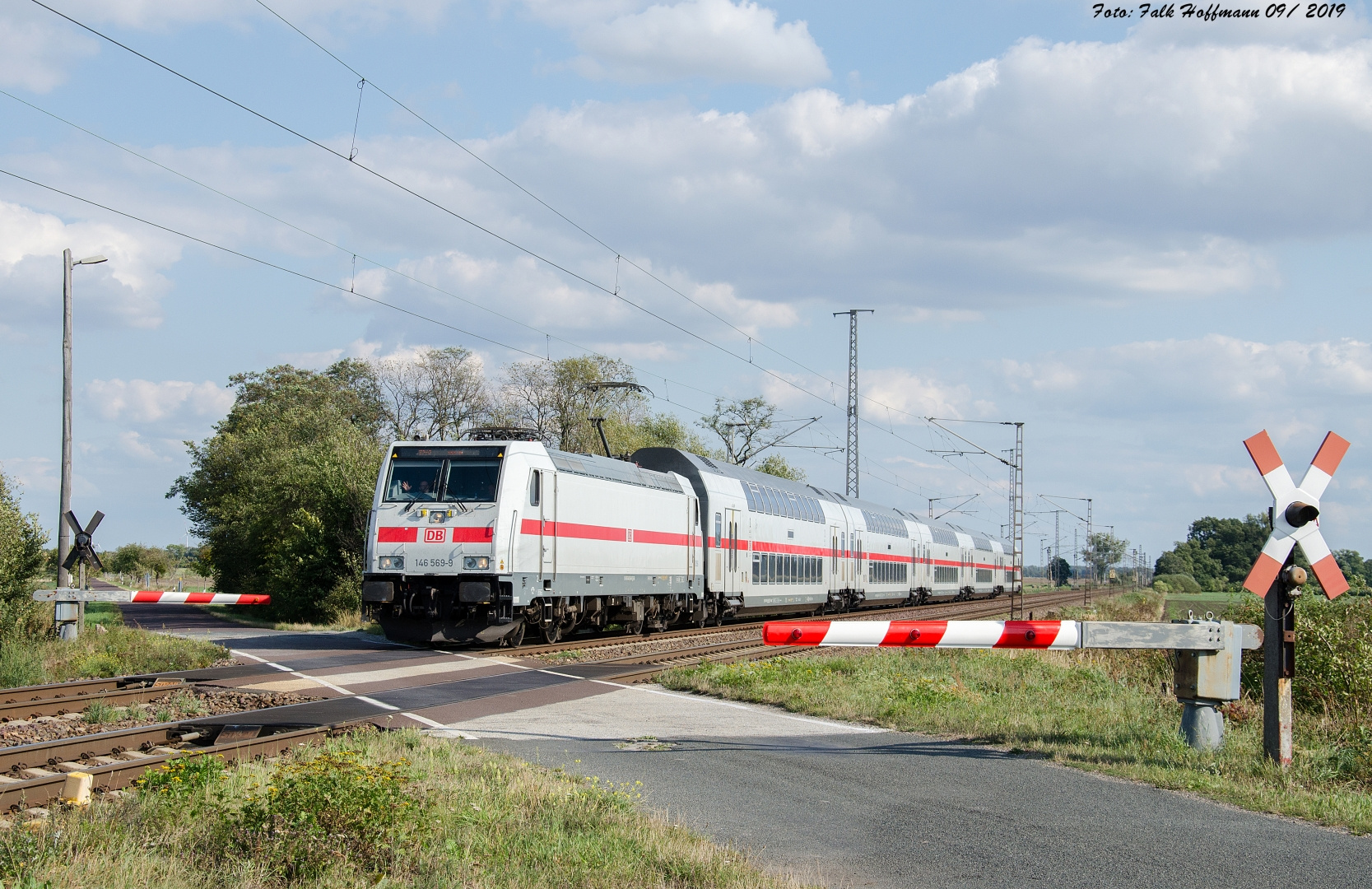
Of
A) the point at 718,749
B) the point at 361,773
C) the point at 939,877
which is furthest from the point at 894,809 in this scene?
the point at 361,773

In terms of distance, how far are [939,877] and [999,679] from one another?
9200 millimetres

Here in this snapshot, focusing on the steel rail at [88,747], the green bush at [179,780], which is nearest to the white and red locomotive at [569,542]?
the steel rail at [88,747]

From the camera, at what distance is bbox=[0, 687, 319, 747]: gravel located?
1177 cm

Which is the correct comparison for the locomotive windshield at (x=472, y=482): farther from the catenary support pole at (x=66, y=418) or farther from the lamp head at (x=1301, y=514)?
the lamp head at (x=1301, y=514)

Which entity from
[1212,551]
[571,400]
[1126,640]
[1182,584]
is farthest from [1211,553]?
[1126,640]

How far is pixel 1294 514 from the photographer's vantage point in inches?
342

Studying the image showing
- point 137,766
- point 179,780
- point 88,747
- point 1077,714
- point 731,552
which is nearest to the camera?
point 179,780

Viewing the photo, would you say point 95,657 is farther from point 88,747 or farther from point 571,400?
point 571,400

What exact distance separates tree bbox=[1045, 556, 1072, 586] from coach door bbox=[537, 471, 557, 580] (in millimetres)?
107583

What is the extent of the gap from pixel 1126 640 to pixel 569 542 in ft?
47.5

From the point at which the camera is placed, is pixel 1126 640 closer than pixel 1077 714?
Yes

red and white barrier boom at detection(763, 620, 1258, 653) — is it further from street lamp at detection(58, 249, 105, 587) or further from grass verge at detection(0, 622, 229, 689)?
street lamp at detection(58, 249, 105, 587)

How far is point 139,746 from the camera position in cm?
1064

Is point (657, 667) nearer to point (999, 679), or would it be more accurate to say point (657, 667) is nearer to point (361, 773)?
point (999, 679)
